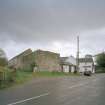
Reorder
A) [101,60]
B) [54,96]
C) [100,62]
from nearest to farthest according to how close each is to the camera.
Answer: [54,96] → [101,60] → [100,62]

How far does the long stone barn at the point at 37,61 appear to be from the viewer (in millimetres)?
55638

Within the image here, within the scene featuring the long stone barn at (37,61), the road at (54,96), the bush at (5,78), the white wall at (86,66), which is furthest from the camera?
the white wall at (86,66)

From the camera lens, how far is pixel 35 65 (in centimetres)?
5459

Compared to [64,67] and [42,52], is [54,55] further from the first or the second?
[64,67]

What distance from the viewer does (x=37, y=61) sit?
2239 inches

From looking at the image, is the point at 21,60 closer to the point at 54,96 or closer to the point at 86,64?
the point at 86,64

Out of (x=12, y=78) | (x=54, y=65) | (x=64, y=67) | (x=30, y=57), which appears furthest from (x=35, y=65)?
(x=12, y=78)

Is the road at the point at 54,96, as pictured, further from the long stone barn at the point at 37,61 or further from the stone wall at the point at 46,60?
the stone wall at the point at 46,60

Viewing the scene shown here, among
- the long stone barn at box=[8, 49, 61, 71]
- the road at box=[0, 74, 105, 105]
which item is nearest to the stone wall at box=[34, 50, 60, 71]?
the long stone barn at box=[8, 49, 61, 71]

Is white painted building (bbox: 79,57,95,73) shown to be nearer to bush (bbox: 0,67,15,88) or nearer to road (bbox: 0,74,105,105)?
bush (bbox: 0,67,15,88)

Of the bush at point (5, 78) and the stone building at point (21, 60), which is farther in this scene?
the stone building at point (21, 60)

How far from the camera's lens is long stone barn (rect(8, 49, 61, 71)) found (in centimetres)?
5564

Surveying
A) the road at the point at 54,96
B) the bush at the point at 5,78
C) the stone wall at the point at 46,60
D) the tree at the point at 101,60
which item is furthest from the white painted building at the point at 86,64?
the road at the point at 54,96

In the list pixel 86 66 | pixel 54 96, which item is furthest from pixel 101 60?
pixel 54 96
